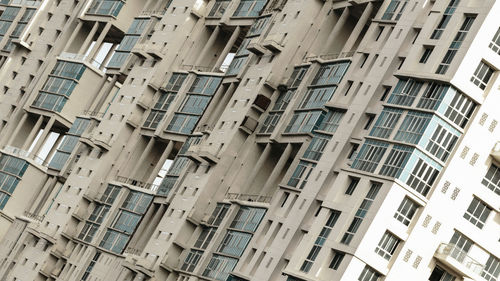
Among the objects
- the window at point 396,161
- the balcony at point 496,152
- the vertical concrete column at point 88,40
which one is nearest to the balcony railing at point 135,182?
the vertical concrete column at point 88,40

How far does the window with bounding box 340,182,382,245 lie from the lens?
342ft

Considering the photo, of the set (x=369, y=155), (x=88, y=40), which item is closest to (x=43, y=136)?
(x=88, y=40)

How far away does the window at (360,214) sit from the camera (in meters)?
104

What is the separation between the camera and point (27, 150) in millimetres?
152750

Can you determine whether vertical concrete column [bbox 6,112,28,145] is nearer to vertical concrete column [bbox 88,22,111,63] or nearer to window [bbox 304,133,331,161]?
vertical concrete column [bbox 88,22,111,63]

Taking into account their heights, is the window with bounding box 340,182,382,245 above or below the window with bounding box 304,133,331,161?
below

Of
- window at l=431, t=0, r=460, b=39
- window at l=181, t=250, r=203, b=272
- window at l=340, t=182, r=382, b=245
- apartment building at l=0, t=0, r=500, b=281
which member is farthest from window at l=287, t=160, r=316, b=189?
window at l=431, t=0, r=460, b=39

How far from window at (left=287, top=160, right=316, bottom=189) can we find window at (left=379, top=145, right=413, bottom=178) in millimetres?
9870

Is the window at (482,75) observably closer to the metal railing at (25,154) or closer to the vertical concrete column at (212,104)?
the vertical concrete column at (212,104)

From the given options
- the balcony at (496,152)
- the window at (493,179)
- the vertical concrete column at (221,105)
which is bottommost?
the vertical concrete column at (221,105)

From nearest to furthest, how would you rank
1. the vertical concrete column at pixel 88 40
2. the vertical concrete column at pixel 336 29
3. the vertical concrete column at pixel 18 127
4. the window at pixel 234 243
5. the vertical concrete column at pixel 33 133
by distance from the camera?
the window at pixel 234 243
the vertical concrete column at pixel 336 29
the vertical concrete column at pixel 33 133
the vertical concrete column at pixel 18 127
the vertical concrete column at pixel 88 40

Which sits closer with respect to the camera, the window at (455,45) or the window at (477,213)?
the window at (455,45)

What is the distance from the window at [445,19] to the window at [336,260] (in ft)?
58.6

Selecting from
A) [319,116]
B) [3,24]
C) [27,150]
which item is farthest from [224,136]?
[3,24]
